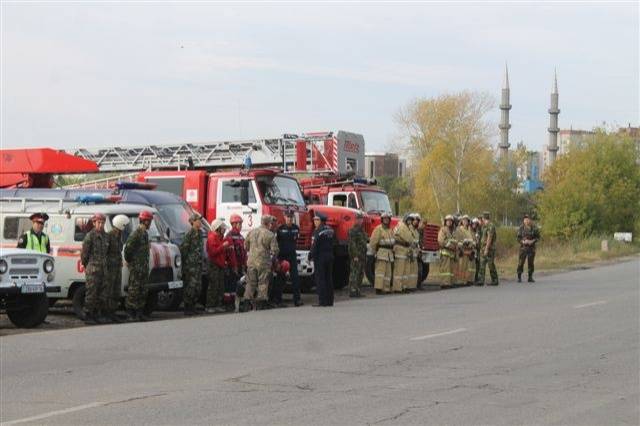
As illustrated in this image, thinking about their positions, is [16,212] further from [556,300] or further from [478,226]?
[478,226]

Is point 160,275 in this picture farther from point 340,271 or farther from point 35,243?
point 340,271

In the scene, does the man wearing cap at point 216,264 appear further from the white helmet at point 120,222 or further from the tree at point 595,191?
the tree at point 595,191

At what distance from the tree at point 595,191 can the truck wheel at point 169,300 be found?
167 feet

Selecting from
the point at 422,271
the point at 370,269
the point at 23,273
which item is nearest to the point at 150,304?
the point at 23,273

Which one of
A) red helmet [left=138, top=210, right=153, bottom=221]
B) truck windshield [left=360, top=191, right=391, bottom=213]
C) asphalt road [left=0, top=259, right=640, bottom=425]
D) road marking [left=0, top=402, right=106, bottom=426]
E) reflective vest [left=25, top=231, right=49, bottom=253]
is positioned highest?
truck windshield [left=360, top=191, right=391, bottom=213]

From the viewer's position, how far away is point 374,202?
94.8 ft

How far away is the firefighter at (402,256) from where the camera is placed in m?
25.9

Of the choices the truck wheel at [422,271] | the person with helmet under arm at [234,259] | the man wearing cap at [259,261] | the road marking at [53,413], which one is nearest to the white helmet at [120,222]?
the person with helmet under arm at [234,259]

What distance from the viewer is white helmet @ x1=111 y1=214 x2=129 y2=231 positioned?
1825 cm

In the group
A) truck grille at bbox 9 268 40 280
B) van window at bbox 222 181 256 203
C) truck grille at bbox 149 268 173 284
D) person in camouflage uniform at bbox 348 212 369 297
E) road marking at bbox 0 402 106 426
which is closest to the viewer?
road marking at bbox 0 402 106 426

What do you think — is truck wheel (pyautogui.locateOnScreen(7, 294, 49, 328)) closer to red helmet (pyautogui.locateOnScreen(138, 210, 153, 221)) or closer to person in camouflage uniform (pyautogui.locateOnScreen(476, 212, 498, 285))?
red helmet (pyautogui.locateOnScreen(138, 210, 153, 221))

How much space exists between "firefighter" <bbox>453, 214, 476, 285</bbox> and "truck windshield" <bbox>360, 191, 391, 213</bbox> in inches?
82.5

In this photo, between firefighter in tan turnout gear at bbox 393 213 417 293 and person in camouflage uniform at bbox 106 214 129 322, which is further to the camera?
firefighter in tan turnout gear at bbox 393 213 417 293

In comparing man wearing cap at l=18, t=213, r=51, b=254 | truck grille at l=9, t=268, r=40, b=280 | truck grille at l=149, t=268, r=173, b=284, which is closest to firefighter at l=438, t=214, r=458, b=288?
truck grille at l=149, t=268, r=173, b=284
